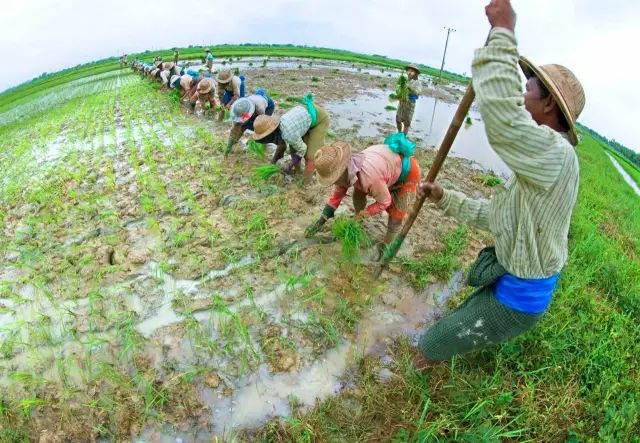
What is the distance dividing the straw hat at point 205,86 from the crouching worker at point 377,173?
585cm

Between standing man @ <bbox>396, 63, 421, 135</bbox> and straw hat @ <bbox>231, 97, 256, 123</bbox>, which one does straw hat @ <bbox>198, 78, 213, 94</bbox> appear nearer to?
straw hat @ <bbox>231, 97, 256, 123</bbox>

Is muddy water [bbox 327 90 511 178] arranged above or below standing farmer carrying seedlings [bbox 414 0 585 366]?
below

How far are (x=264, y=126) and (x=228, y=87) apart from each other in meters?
3.79

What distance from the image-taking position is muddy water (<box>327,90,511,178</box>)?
25.9ft

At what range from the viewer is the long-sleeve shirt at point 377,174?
2.98 metres

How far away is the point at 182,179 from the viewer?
4.85 metres

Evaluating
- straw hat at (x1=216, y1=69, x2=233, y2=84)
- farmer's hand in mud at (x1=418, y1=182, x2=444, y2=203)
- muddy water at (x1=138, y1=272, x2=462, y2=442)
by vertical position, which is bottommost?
muddy water at (x1=138, y1=272, x2=462, y2=442)

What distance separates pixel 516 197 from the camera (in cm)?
151

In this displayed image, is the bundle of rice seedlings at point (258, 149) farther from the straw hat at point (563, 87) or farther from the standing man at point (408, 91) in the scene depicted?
the straw hat at point (563, 87)

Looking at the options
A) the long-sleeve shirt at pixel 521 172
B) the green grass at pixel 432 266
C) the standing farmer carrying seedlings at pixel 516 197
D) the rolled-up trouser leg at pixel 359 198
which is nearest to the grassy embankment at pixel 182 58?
the rolled-up trouser leg at pixel 359 198

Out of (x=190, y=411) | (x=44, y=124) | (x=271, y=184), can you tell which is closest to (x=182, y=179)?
(x=271, y=184)

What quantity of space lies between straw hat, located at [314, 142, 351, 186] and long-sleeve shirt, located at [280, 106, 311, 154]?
4.91ft

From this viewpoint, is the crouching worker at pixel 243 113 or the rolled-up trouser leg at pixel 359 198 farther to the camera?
the crouching worker at pixel 243 113

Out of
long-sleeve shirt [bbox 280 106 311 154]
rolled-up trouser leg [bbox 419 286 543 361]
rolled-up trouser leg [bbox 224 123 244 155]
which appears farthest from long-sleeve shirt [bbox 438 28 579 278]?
rolled-up trouser leg [bbox 224 123 244 155]
